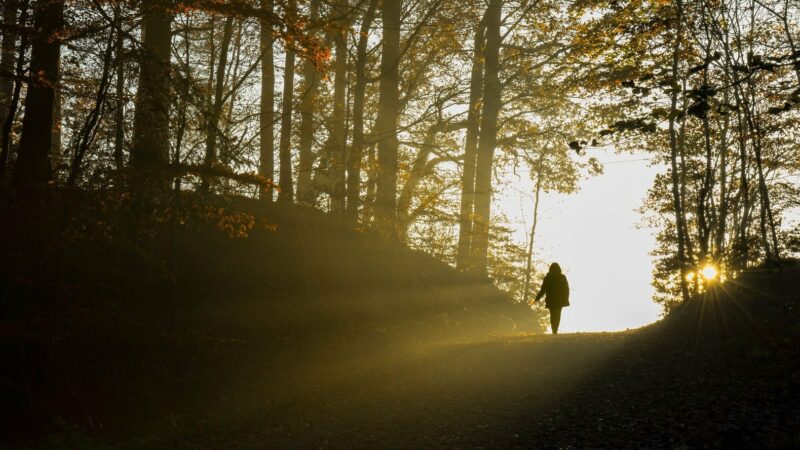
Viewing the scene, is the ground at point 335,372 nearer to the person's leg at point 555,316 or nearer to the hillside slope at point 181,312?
the hillside slope at point 181,312

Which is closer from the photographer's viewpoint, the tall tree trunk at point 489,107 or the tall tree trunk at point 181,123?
the tall tree trunk at point 181,123

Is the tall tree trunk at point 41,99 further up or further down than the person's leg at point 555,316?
further up

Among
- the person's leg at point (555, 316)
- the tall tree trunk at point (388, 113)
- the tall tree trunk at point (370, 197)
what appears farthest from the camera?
the tall tree trunk at point (388, 113)

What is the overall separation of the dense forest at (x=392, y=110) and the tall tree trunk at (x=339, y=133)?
0.28 ft

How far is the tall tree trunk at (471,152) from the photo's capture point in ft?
75.3

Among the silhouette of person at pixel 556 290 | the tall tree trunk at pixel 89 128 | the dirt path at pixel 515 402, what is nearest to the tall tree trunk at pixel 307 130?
the tall tree trunk at pixel 89 128

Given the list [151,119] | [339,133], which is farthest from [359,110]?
[151,119]

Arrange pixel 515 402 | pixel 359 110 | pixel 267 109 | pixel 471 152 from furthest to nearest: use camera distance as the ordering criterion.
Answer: pixel 471 152 < pixel 267 109 < pixel 359 110 < pixel 515 402

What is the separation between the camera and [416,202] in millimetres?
24438

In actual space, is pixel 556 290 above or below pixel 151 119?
below

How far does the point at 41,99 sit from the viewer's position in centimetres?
1053

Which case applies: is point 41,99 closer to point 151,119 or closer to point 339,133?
point 151,119

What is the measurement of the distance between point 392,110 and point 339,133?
2260 mm

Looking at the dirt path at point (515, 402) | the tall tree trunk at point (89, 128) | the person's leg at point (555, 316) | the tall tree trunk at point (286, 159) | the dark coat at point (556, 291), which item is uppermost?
the tall tree trunk at point (286, 159)
